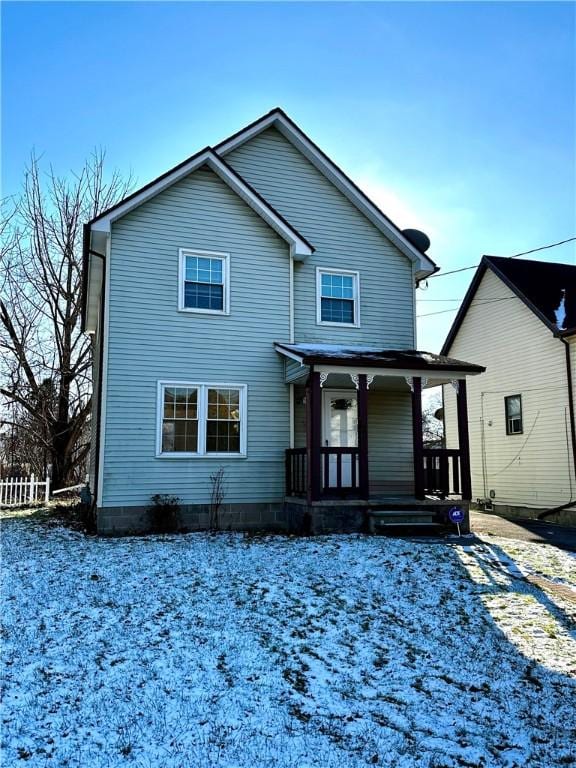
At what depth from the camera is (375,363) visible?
1133 centimetres

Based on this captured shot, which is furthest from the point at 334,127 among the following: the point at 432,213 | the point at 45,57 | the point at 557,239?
the point at 557,239

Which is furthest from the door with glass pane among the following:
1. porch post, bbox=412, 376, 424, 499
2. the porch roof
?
porch post, bbox=412, 376, 424, 499

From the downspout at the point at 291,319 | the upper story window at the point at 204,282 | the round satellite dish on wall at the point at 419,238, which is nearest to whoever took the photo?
the upper story window at the point at 204,282

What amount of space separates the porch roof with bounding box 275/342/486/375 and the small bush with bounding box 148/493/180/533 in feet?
12.2

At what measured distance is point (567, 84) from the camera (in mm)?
12102

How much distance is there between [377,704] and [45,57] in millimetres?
11114

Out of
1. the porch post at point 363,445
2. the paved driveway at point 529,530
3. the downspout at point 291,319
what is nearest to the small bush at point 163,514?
the downspout at point 291,319

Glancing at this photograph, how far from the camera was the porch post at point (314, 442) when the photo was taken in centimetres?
1089

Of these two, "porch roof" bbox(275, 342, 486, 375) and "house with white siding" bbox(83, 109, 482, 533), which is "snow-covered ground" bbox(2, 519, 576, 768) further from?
"porch roof" bbox(275, 342, 486, 375)

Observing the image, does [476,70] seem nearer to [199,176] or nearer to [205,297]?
[199,176]

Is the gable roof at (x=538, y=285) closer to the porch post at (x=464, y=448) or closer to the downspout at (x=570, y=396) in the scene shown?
the downspout at (x=570, y=396)

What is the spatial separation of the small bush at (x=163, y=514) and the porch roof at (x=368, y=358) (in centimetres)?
370

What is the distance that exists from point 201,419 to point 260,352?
75.3 inches

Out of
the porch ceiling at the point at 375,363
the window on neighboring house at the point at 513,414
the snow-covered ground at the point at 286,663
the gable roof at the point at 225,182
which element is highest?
the gable roof at the point at 225,182
